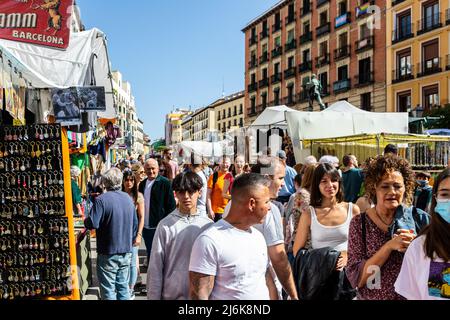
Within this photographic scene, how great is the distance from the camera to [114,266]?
4902mm

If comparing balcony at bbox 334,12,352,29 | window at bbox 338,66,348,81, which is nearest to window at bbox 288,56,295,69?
balcony at bbox 334,12,352,29

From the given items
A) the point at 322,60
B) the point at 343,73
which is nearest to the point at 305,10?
the point at 322,60

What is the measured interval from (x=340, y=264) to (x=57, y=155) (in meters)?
2.95

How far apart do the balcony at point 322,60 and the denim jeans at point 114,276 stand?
35.6 meters

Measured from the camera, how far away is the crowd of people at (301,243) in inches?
86.7

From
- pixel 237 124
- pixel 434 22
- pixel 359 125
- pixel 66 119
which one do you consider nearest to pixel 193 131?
pixel 237 124

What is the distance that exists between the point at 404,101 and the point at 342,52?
7.61 meters

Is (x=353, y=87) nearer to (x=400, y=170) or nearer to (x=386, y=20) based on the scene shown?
(x=386, y=20)

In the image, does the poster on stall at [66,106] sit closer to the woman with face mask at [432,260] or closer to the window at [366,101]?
the woman with face mask at [432,260]

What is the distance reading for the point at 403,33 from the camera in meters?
30.5

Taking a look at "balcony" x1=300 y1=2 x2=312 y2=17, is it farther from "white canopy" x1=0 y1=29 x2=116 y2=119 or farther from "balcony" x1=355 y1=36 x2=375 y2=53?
"white canopy" x1=0 y1=29 x2=116 y2=119

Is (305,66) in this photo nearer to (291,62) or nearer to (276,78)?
(291,62)

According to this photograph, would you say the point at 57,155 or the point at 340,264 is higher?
the point at 57,155

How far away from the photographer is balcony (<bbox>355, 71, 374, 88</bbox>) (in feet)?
109
